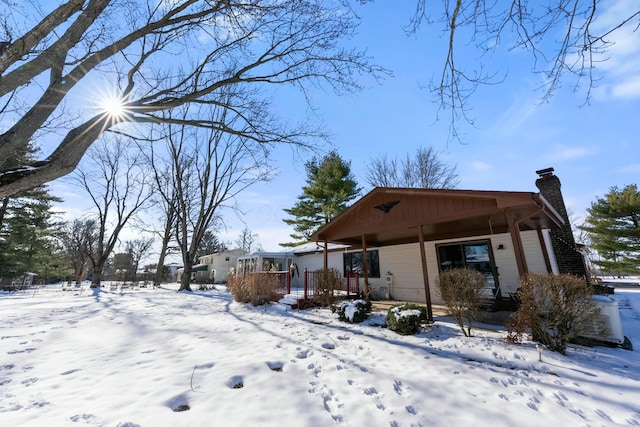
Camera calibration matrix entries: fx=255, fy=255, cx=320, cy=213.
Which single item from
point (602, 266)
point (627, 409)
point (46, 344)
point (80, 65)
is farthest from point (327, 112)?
point (602, 266)

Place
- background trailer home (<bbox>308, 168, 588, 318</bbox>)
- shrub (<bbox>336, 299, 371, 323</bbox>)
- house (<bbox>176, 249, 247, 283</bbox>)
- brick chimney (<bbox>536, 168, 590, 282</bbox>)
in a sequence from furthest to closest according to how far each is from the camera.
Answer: house (<bbox>176, 249, 247, 283</bbox>)
brick chimney (<bbox>536, 168, 590, 282</bbox>)
shrub (<bbox>336, 299, 371, 323</bbox>)
background trailer home (<bbox>308, 168, 588, 318</bbox>)

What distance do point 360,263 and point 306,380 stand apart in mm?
10318

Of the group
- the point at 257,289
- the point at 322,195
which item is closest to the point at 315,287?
the point at 257,289

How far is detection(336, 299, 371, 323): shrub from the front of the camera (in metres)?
6.90

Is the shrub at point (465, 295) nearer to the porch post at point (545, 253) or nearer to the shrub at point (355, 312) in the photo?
the shrub at point (355, 312)

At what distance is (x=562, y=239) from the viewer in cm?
913

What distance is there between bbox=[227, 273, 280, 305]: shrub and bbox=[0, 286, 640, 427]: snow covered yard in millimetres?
3957

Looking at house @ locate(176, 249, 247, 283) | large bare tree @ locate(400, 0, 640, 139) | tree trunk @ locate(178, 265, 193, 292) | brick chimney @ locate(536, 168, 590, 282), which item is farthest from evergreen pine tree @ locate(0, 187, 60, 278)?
brick chimney @ locate(536, 168, 590, 282)

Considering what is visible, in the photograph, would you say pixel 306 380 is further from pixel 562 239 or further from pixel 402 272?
pixel 562 239

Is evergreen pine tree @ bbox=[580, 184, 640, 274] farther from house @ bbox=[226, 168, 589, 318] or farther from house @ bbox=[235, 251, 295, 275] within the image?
house @ bbox=[235, 251, 295, 275]

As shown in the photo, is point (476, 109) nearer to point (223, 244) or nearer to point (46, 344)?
point (46, 344)

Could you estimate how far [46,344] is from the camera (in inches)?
194

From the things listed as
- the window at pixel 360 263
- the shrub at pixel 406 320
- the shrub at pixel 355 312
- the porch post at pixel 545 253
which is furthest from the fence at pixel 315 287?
the porch post at pixel 545 253

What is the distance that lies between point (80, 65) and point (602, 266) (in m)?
30.5
